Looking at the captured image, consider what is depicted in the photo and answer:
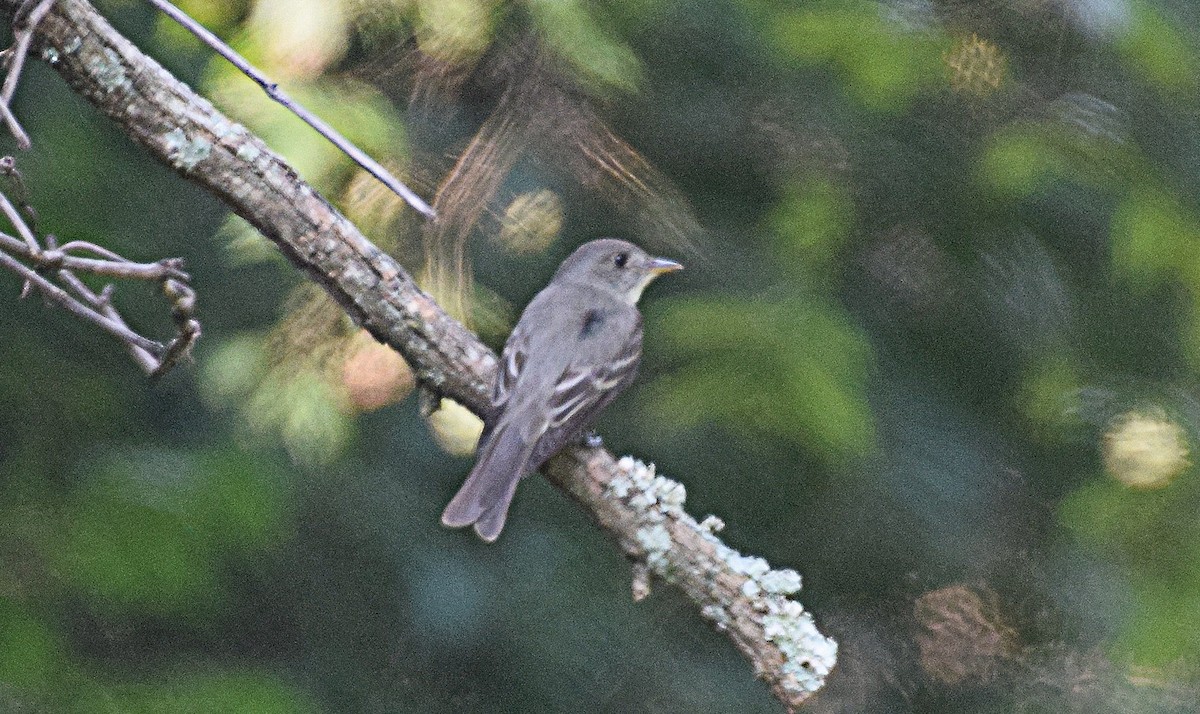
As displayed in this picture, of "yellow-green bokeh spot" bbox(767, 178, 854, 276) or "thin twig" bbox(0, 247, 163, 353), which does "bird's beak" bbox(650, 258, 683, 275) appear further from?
"thin twig" bbox(0, 247, 163, 353)

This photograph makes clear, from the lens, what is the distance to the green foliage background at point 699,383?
11.5 feet

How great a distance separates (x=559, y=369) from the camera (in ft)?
11.6

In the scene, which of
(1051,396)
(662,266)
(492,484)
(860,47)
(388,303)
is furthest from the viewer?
(1051,396)

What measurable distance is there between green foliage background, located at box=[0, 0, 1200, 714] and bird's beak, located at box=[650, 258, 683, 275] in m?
0.10

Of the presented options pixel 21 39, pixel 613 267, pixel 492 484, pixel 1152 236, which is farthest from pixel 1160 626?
pixel 21 39

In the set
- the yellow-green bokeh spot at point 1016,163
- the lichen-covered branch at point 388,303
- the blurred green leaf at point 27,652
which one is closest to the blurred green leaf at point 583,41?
the lichen-covered branch at point 388,303

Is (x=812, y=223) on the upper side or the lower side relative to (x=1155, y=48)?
lower

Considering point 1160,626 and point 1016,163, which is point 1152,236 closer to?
point 1016,163

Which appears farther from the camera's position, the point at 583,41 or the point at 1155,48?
the point at 1155,48

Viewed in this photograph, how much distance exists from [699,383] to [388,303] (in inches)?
42.5

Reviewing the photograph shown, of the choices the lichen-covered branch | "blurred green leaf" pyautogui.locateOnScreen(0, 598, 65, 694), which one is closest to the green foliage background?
"blurred green leaf" pyautogui.locateOnScreen(0, 598, 65, 694)

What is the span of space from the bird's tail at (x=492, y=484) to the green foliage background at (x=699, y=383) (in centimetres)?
54

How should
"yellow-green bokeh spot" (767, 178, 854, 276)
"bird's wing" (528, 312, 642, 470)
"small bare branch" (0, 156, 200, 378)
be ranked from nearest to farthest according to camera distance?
"small bare branch" (0, 156, 200, 378), "bird's wing" (528, 312, 642, 470), "yellow-green bokeh spot" (767, 178, 854, 276)

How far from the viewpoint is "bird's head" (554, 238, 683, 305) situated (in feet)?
13.2
